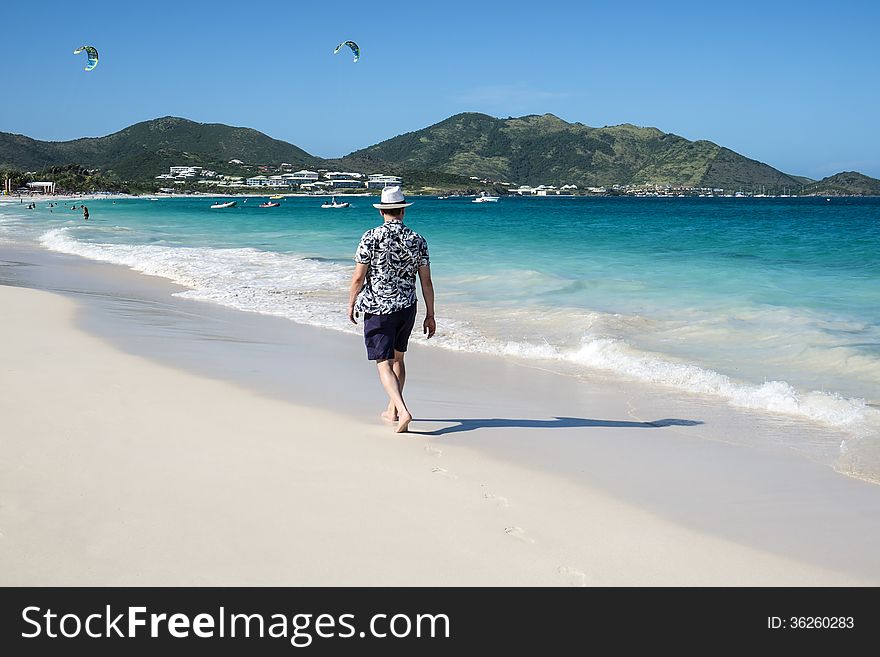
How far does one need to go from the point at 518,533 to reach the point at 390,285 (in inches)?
90.6

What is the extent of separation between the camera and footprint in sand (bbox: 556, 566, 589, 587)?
11.5ft

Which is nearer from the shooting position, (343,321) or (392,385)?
(392,385)

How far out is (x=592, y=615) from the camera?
10.8ft

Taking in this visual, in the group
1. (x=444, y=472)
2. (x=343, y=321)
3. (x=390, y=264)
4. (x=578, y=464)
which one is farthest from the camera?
(x=343, y=321)

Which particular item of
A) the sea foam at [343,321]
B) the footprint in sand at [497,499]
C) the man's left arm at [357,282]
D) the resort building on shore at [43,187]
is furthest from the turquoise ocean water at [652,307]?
the resort building on shore at [43,187]

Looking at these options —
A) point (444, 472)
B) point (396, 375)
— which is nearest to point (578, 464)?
point (444, 472)

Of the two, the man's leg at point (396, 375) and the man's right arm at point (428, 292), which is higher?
the man's right arm at point (428, 292)

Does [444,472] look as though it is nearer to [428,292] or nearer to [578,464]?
[578,464]

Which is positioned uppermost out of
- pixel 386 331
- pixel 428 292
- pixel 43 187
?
pixel 43 187

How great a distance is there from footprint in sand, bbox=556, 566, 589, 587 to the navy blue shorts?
2.55 m

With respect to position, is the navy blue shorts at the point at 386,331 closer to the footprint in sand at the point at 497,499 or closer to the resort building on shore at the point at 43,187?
the footprint in sand at the point at 497,499

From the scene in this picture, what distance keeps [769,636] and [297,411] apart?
389 centimetres

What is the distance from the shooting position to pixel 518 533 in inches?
157

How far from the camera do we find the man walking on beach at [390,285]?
567 cm
